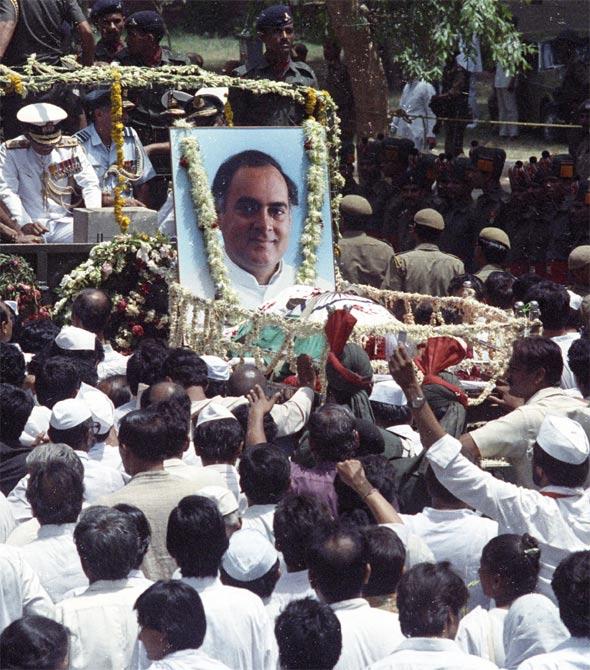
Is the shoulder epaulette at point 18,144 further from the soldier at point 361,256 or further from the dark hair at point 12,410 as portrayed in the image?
the dark hair at point 12,410

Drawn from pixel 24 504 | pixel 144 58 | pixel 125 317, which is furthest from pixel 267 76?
pixel 24 504

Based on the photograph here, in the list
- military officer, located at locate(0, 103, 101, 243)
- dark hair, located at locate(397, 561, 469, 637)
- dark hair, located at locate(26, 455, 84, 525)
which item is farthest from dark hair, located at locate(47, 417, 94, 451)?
military officer, located at locate(0, 103, 101, 243)

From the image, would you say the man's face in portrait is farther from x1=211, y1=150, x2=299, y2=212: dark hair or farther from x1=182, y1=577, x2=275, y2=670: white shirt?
x1=182, y1=577, x2=275, y2=670: white shirt

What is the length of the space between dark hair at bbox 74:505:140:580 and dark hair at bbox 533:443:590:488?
5.55 feet

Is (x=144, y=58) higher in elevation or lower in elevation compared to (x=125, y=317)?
higher

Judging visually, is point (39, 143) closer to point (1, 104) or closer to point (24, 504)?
point (1, 104)

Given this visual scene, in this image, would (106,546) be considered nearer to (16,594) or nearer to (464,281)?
(16,594)

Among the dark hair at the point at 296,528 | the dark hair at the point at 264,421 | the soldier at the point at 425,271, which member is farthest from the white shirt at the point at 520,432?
the soldier at the point at 425,271

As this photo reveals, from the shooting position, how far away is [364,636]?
16.5 ft

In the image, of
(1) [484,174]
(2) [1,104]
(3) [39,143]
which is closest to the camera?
(3) [39,143]

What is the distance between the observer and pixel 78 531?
5.31 meters

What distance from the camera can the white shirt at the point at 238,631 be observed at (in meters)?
5.05

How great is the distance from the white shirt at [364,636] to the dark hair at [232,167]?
5.36 meters

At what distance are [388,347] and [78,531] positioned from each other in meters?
2.72
